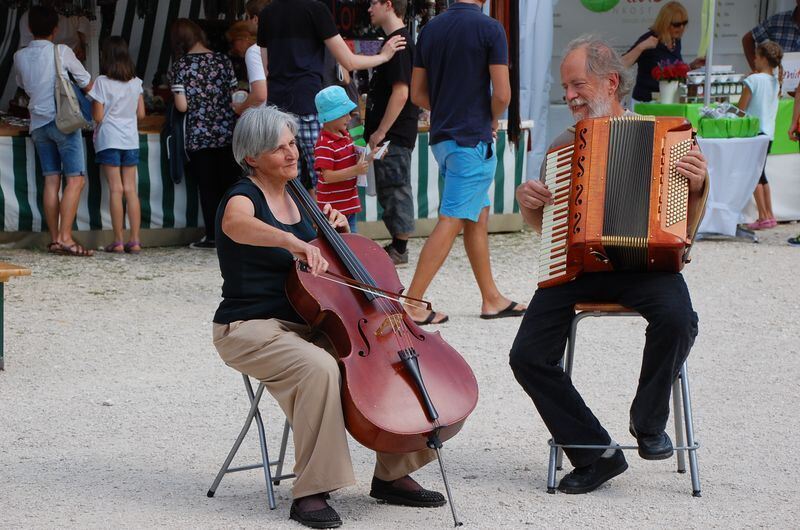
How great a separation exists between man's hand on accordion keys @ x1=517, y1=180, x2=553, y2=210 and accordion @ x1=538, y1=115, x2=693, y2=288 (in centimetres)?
4

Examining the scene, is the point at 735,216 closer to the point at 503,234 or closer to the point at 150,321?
the point at 503,234

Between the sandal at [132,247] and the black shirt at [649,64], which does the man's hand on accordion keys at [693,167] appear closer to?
the sandal at [132,247]

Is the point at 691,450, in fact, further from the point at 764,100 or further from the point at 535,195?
the point at 764,100

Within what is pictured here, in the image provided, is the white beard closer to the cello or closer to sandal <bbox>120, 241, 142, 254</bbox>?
the cello

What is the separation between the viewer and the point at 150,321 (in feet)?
19.5

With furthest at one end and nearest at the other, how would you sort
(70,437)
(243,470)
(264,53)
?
(264,53)
(70,437)
(243,470)

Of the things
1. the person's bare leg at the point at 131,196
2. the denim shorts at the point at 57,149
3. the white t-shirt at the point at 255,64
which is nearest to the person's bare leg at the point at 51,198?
the denim shorts at the point at 57,149

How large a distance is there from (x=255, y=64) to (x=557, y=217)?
4.08m

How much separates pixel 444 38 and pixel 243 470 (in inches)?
106

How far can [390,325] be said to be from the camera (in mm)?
3352

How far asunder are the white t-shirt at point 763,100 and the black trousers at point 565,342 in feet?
17.6

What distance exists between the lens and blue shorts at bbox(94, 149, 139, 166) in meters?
7.64

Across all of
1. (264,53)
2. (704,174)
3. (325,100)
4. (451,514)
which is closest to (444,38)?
(325,100)

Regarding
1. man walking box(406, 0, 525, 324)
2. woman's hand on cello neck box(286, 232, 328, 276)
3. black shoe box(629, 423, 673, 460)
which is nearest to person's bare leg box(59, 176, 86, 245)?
man walking box(406, 0, 525, 324)
